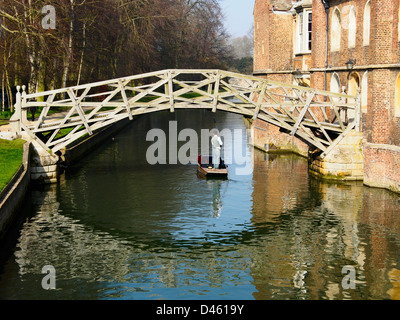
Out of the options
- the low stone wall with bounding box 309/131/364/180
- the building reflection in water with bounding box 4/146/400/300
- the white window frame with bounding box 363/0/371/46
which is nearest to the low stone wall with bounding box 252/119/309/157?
the low stone wall with bounding box 309/131/364/180

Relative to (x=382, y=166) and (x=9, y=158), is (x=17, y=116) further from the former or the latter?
(x=382, y=166)

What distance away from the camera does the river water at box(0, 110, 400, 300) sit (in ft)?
48.0

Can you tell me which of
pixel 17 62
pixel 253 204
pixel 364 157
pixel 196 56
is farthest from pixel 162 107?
pixel 196 56

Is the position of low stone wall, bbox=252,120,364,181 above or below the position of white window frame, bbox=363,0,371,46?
below

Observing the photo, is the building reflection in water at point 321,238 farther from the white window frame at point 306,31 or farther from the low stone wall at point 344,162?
the white window frame at point 306,31

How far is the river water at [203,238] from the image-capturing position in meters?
14.6

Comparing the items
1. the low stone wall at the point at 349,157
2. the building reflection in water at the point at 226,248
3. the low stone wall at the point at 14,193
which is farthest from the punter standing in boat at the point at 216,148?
the low stone wall at the point at 14,193

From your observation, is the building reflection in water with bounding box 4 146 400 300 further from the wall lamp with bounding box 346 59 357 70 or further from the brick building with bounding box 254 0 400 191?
the wall lamp with bounding box 346 59 357 70

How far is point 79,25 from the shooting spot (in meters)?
45.2

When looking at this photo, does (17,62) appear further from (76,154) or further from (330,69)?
(330,69)

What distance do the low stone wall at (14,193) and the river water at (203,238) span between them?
43 cm

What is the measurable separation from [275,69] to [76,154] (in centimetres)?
1158

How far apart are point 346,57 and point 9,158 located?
1425 centimetres

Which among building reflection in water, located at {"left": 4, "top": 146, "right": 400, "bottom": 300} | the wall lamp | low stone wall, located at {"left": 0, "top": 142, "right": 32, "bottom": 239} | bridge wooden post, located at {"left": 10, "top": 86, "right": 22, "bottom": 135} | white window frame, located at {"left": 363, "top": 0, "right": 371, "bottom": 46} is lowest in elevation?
building reflection in water, located at {"left": 4, "top": 146, "right": 400, "bottom": 300}
